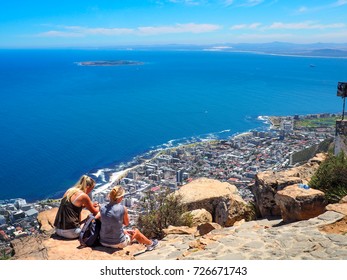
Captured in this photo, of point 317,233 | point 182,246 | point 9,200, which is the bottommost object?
point 9,200

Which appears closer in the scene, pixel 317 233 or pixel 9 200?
pixel 317 233

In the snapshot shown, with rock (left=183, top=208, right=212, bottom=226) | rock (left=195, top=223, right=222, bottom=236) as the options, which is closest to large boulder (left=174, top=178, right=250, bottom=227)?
rock (left=183, top=208, right=212, bottom=226)

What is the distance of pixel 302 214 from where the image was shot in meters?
6.34

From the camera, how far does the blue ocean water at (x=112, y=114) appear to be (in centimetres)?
3308

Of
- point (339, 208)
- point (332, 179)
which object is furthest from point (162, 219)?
point (332, 179)

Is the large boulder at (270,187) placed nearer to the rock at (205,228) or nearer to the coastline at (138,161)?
the rock at (205,228)

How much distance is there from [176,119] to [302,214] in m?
46.8

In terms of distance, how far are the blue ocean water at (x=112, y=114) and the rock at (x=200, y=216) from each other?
1957cm

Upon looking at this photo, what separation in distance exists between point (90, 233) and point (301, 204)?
11.8 feet

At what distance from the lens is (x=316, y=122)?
4559 centimetres

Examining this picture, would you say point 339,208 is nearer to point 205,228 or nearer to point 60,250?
point 205,228

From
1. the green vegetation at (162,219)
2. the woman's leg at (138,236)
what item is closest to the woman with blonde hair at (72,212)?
the woman's leg at (138,236)
